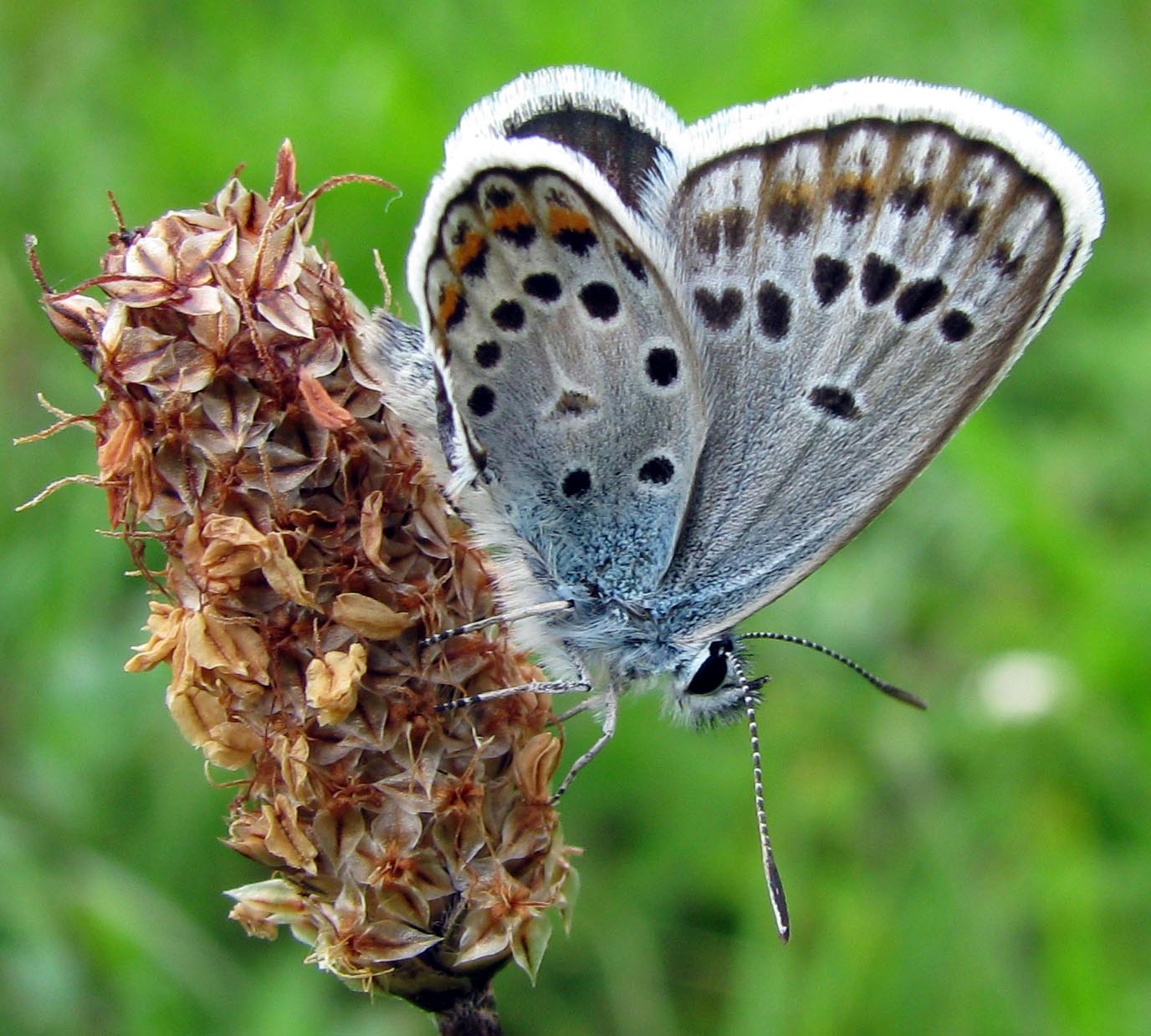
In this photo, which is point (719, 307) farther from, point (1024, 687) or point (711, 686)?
point (1024, 687)

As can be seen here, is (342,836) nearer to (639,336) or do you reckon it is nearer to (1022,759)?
(639,336)

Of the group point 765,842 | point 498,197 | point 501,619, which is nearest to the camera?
point 501,619

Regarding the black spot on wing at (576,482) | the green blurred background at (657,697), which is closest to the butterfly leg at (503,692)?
the black spot on wing at (576,482)

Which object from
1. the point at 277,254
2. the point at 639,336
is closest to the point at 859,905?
the point at 639,336

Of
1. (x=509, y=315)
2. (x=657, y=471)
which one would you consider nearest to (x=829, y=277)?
(x=657, y=471)

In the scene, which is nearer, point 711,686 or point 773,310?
point 773,310
